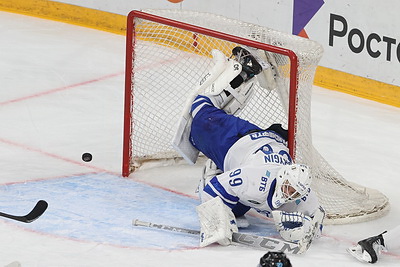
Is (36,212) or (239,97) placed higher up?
(239,97)

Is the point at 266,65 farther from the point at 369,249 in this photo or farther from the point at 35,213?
the point at 35,213

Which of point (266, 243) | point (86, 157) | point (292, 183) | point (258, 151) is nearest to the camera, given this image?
point (292, 183)

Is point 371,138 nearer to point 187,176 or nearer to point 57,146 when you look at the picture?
point 187,176

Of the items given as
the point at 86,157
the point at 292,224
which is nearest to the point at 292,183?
the point at 292,224

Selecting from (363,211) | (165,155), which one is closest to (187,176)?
(165,155)

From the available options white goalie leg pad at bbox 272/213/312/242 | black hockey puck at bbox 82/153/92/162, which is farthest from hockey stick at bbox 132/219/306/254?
black hockey puck at bbox 82/153/92/162

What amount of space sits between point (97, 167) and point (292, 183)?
5.16ft

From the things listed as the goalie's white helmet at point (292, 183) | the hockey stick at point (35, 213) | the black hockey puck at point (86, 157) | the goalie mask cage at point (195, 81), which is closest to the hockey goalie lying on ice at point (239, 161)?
the goalie's white helmet at point (292, 183)

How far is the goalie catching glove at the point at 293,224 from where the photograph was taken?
213 inches

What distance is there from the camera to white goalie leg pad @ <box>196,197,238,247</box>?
17.7 ft

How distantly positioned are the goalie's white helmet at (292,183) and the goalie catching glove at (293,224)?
79 mm

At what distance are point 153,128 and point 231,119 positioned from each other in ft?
3.09

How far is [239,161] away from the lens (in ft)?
18.6

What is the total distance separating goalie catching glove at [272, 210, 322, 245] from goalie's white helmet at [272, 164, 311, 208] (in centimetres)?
8
